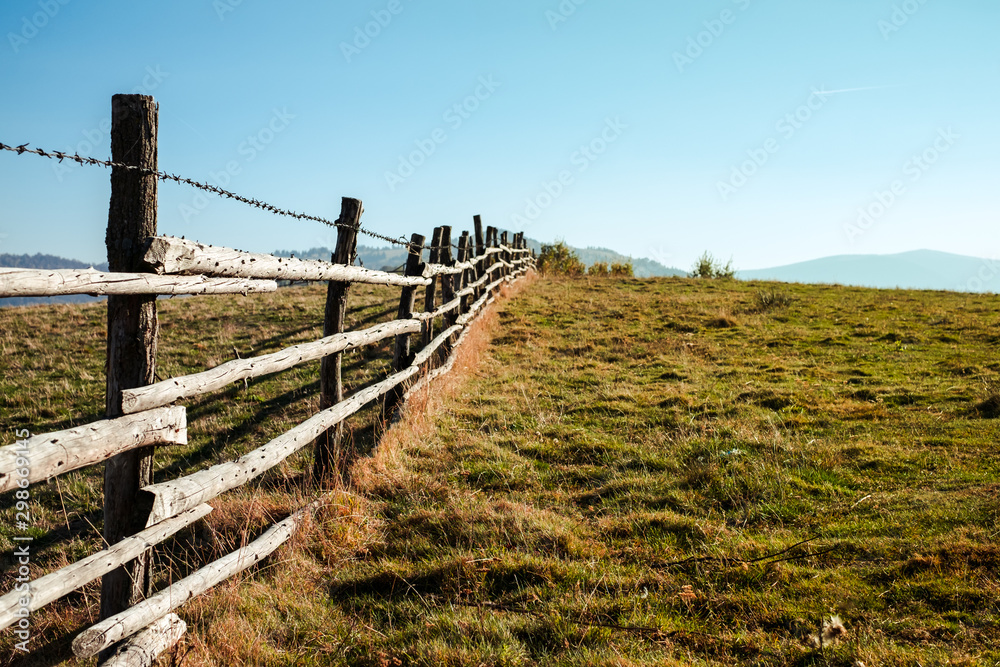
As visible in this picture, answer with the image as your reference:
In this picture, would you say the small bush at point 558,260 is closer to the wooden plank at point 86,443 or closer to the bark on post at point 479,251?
the bark on post at point 479,251

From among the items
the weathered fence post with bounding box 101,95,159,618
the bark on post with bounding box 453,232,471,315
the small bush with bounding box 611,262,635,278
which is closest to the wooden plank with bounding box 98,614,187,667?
the weathered fence post with bounding box 101,95,159,618

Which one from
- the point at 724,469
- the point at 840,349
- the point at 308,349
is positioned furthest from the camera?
the point at 840,349

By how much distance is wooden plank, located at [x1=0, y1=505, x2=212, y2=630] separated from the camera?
2.09m

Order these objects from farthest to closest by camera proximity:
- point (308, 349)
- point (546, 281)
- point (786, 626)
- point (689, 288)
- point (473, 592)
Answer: point (546, 281) < point (689, 288) < point (308, 349) < point (473, 592) < point (786, 626)

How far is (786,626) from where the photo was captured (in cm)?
292

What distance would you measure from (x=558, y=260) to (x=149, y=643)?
1126 inches

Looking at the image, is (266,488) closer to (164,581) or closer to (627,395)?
(164,581)

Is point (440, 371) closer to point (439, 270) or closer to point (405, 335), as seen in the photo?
point (439, 270)

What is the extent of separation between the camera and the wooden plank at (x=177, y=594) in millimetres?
2430

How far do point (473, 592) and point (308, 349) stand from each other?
207cm

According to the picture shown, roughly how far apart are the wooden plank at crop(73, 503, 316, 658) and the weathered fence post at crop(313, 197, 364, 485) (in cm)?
91

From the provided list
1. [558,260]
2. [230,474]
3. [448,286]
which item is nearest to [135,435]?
[230,474]

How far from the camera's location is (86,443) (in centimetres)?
231

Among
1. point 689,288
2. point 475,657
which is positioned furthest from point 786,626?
point 689,288
